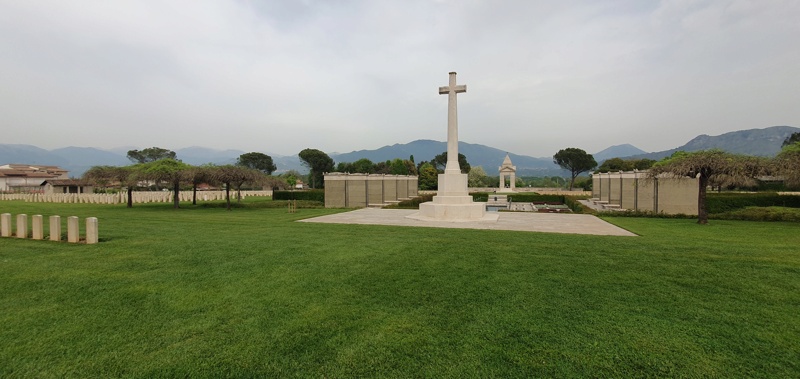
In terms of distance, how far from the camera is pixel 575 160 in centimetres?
7306

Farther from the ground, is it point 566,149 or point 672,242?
point 566,149

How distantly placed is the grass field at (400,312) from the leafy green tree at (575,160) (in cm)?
6976

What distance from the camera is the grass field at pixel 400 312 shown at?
333 centimetres

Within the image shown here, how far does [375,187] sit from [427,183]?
32.0m

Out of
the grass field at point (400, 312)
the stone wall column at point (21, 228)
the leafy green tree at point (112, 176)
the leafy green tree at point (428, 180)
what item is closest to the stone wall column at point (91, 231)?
the grass field at point (400, 312)

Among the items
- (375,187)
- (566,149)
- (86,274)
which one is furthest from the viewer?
(566,149)

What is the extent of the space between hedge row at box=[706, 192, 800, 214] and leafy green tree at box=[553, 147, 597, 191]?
2018 inches

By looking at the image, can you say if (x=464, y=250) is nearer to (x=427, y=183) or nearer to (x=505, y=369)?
(x=505, y=369)

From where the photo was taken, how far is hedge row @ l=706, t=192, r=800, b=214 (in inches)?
790

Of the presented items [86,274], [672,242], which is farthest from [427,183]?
[86,274]

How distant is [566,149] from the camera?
75312 millimetres

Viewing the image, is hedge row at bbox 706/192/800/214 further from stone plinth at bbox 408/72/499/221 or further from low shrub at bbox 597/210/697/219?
stone plinth at bbox 408/72/499/221

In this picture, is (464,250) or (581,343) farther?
(464,250)

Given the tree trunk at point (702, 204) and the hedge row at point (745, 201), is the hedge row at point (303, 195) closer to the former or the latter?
the tree trunk at point (702, 204)
